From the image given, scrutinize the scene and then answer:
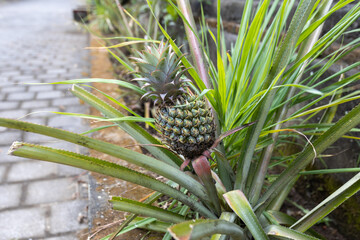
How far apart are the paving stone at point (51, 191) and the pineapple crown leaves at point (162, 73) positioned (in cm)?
109

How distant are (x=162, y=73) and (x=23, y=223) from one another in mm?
1166

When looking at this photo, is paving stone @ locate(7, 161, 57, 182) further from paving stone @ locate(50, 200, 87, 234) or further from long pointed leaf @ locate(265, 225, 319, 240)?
long pointed leaf @ locate(265, 225, 319, 240)

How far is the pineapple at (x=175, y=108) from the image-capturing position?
999 millimetres

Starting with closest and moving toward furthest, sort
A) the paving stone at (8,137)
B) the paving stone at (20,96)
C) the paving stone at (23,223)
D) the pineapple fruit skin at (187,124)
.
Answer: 1. the pineapple fruit skin at (187,124)
2. the paving stone at (23,223)
3. the paving stone at (8,137)
4. the paving stone at (20,96)

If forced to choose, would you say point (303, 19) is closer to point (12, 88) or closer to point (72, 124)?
point (72, 124)

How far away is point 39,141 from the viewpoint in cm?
162

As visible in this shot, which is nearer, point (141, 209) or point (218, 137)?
point (141, 209)

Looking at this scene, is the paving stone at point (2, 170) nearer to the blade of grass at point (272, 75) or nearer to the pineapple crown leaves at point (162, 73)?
the pineapple crown leaves at point (162, 73)

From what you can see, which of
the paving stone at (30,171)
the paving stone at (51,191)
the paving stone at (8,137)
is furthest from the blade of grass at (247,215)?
the paving stone at (8,137)

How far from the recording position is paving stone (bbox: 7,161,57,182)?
2020mm

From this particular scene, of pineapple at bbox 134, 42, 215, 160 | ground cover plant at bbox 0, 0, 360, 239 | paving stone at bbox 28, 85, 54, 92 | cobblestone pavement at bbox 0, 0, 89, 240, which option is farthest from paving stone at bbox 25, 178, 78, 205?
paving stone at bbox 28, 85, 54, 92

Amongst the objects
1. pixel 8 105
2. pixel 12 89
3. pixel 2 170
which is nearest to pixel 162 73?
pixel 2 170

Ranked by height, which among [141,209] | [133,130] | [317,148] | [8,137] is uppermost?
[317,148]

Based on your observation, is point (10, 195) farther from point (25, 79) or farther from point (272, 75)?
point (25, 79)
